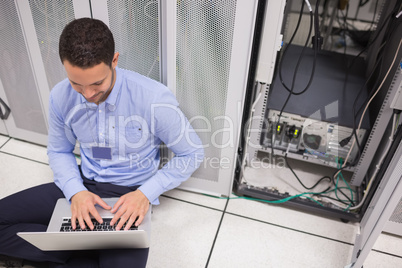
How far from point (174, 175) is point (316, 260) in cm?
79

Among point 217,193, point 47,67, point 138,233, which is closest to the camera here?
point 138,233

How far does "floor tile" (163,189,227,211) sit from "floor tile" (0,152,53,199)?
2.37 feet

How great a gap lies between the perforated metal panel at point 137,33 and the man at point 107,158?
6.8 inches

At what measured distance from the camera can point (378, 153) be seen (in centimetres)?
183

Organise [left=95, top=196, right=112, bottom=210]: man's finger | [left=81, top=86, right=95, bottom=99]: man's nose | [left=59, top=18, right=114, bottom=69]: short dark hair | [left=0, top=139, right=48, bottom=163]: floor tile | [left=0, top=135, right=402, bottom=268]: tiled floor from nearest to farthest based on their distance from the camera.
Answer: [left=59, top=18, right=114, bottom=69]: short dark hair → [left=81, top=86, right=95, bottom=99]: man's nose → [left=95, top=196, right=112, bottom=210]: man's finger → [left=0, top=135, right=402, bottom=268]: tiled floor → [left=0, top=139, right=48, bottom=163]: floor tile

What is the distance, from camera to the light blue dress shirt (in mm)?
1388

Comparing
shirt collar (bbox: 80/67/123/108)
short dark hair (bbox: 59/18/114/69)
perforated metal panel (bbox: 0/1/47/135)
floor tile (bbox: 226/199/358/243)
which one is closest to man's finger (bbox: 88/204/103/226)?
shirt collar (bbox: 80/67/123/108)

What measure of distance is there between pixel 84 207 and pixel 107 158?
237 mm

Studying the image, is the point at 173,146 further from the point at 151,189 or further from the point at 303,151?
the point at 303,151

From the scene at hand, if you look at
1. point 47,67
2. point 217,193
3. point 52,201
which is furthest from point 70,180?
point 217,193

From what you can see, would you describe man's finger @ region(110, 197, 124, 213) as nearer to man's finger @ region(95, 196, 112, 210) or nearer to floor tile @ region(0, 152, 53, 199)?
man's finger @ region(95, 196, 112, 210)

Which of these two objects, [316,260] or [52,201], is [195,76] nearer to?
[52,201]

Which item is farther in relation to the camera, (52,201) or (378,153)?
(378,153)

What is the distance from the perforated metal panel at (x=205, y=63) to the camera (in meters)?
1.36
